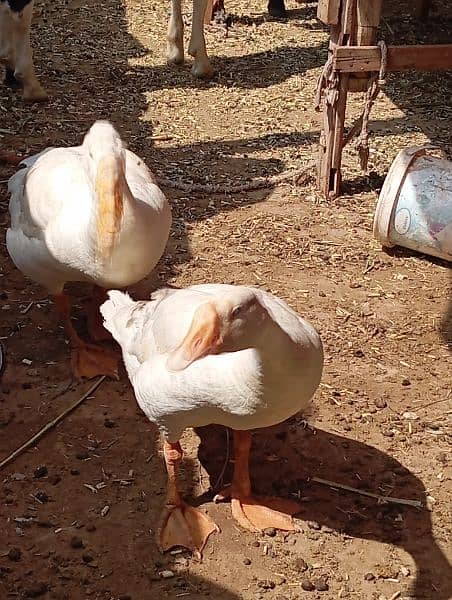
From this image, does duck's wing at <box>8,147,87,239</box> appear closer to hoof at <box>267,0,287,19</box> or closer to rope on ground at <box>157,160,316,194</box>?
rope on ground at <box>157,160,316,194</box>

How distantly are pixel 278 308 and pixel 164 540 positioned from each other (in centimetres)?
87

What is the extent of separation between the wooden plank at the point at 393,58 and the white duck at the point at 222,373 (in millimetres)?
2368

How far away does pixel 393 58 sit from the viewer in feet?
16.6

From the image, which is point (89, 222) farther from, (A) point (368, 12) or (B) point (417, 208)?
(A) point (368, 12)

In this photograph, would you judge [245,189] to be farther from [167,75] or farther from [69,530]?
[69,530]

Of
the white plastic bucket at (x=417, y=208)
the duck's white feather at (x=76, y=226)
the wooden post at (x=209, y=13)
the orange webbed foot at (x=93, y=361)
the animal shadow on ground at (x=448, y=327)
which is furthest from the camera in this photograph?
the wooden post at (x=209, y=13)

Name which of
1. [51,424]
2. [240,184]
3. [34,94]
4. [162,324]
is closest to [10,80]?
[34,94]

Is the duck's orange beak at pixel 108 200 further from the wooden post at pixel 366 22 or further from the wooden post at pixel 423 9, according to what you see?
the wooden post at pixel 423 9

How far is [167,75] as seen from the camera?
7.53 m

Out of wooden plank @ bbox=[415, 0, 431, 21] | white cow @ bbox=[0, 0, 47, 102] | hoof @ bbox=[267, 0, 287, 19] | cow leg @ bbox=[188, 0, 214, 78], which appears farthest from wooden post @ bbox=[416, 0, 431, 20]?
white cow @ bbox=[0, 0, 47, 102]

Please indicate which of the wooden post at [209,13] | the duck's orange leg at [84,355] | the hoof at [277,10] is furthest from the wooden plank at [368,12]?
the hoof at [277,10]

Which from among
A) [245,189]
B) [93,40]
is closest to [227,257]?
[245,189]

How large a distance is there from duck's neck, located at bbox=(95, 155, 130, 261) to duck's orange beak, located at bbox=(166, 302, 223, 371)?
0.98 m

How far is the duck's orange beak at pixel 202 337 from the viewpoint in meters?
2.45
